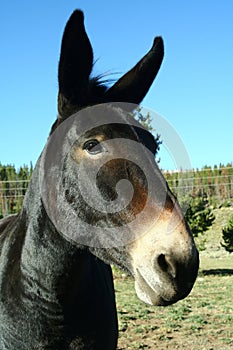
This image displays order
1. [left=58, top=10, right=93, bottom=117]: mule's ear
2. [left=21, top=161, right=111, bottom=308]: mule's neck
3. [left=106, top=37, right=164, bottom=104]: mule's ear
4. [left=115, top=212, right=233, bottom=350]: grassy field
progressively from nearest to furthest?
[left=58, top=10, right=93, bottom=117]: mule's ear → [left=21, top=161, right=111, bottom=308]: mule's neck → [left=106, top=37, right=164, bottom=104]: mule's ear → [left=115, top=212, right=233, bottom=350]: grassy field

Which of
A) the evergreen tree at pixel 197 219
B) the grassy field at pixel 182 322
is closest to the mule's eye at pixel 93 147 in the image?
the grassy field at pixel 182 322

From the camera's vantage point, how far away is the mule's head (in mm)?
1906

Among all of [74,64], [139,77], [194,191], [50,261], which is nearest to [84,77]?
[74,64]

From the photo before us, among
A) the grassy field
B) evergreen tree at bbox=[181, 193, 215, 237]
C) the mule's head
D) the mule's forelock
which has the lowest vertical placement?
the grassy field

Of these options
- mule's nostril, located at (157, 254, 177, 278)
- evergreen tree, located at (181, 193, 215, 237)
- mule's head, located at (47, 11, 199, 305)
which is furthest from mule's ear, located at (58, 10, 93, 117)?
evergreen tree, located at (181, 193, 215, 237)

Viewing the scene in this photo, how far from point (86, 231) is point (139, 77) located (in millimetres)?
1017

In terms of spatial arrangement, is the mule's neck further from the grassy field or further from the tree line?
the grassy field

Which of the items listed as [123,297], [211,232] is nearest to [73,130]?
[123,297]

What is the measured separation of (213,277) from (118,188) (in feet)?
43.2

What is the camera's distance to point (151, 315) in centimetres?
856

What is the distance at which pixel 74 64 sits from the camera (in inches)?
96.8

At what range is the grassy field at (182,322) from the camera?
6.63m

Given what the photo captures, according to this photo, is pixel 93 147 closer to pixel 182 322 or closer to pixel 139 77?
pixel 139 77

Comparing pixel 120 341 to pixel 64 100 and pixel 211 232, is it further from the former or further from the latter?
pixel 211 232
